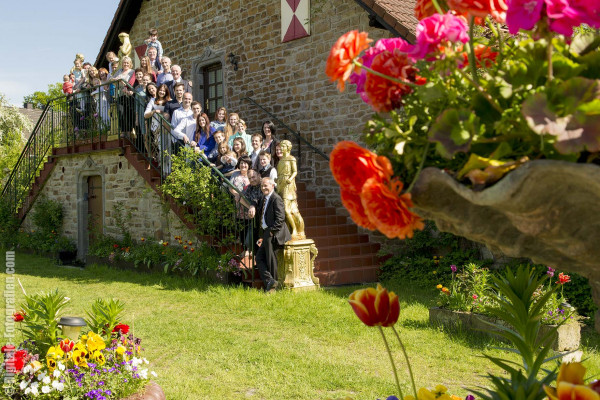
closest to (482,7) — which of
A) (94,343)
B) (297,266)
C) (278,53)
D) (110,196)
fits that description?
(94,343)

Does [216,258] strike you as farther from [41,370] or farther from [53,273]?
[41,370]

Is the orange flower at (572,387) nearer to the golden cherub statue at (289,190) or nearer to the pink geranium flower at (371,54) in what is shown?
the pink geranium flower at (371,54)

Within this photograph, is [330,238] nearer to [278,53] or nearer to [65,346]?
[278,53]

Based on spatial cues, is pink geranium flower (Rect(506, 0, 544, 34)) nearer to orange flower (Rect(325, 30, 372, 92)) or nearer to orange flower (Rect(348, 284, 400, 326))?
orange flower (Rect(325, 30, 372, 92))

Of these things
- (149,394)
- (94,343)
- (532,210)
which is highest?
(532,210)

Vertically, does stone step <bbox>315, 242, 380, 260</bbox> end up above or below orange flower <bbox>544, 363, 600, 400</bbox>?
below

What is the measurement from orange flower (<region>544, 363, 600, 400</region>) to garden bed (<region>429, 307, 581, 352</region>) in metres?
4.37

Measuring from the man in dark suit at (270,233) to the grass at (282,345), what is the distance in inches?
15.3

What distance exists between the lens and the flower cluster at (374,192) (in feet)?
3.55

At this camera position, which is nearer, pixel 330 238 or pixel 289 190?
pixel 289 190

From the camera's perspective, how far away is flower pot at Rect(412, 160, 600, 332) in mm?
942

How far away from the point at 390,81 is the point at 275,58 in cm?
1247

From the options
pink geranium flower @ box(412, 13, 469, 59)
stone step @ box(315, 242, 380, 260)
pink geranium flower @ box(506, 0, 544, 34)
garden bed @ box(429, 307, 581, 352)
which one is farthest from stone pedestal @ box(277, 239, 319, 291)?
pink geranium flower @ box(506, 0, 544, 34)

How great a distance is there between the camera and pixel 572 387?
1.11m
